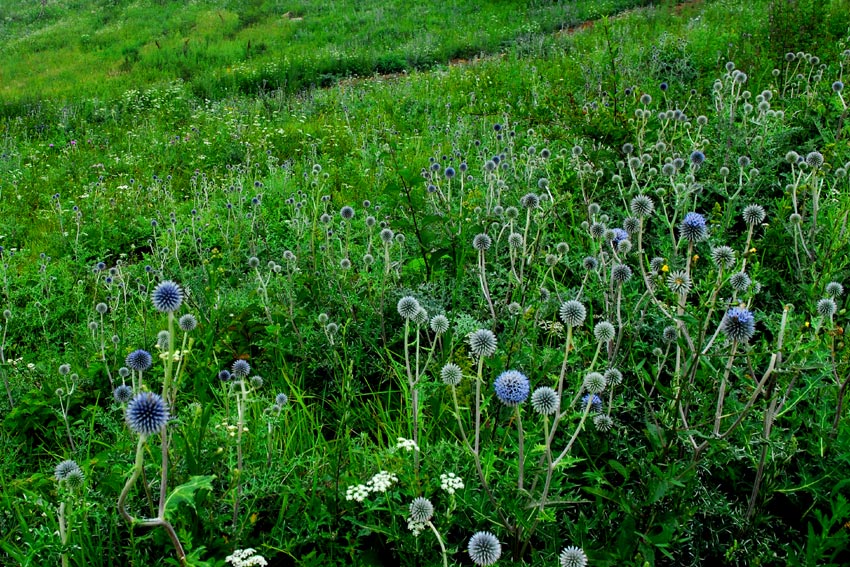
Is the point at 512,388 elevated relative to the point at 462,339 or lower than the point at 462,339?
elevated

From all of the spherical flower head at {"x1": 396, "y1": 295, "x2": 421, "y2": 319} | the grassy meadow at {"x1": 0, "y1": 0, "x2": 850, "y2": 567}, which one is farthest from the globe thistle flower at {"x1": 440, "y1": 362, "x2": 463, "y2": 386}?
the spherical flower head at {"x1": 396, "y1": 295, "x2": 421, "y2": 319}

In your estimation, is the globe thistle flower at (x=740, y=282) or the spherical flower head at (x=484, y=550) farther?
the globe thistle flower at (x=740, y=282)

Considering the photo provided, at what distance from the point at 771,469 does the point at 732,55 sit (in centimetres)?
583

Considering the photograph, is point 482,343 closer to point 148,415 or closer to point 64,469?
point 148,415

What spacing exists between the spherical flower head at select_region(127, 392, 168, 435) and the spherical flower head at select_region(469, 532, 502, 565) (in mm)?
866

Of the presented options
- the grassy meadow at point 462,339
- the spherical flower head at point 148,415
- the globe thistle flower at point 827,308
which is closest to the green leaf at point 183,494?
the grassy meadow at point 462,339

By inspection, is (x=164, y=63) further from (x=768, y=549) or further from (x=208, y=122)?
(x=768, y=549)

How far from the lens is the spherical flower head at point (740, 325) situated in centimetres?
177

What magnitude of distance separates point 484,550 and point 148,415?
36.5 inches

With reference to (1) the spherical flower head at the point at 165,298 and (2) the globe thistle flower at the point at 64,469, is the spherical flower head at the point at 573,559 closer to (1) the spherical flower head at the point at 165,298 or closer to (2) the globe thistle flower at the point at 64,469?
(1) the spherical flower head at the point at 165,298

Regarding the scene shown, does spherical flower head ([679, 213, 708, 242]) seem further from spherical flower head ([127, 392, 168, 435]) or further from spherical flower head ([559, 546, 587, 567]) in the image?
spherical flower head ([127, 392, 168, 435])

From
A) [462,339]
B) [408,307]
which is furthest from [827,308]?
[462,339]

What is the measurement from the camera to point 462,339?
3070 millimetres

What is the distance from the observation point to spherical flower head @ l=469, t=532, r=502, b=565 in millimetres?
1560
